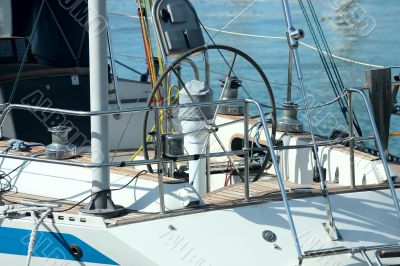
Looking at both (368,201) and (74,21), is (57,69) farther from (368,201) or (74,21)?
(368,201)

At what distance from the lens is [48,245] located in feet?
16.8

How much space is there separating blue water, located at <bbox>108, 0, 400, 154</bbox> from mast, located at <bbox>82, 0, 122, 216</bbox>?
9.21 m

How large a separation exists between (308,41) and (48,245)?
57.5 ft

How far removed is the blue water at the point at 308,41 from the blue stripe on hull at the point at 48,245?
9.42 m

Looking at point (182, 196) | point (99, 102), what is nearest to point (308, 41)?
point (182, 196)

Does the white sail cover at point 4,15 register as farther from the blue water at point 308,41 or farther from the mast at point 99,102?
the blue water at point 308,41

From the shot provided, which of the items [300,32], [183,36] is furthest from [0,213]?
[300,32]

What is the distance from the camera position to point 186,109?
571 cm

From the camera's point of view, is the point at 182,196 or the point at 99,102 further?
the point at 182,196

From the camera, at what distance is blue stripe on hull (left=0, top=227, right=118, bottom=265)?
16.4 ft

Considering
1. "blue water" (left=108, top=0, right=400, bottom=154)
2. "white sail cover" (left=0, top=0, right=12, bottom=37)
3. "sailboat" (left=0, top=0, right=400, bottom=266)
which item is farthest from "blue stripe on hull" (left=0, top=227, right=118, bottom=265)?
"blue water" (left=108, top=0, right=400, bottom=154)

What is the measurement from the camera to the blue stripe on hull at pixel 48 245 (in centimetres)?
501

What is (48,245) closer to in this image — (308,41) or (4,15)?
(4,15)

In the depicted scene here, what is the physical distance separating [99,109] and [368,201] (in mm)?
1916
